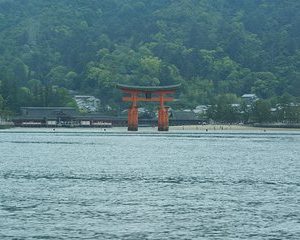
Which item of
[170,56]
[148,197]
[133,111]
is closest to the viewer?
[148,197]

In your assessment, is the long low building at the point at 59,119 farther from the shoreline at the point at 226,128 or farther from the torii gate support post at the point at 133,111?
the torii gate support post at the point at 133,111

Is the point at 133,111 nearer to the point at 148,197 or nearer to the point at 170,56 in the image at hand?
the point at 148,197

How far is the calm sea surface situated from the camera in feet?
85.9

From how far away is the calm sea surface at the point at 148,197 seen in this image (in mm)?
26172

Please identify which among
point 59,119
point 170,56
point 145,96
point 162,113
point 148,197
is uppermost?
point 170,56

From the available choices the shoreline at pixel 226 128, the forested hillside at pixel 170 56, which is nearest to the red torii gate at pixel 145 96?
the shoreline at pixel 226 128

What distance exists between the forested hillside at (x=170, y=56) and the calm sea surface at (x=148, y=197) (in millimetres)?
79663

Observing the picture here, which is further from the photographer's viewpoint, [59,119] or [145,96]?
[59,119]

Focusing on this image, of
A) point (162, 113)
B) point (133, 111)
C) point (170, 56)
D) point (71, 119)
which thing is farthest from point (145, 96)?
point (170, 56)

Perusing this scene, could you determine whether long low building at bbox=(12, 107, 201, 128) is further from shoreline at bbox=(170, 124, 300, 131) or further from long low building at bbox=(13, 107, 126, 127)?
shoreline at bbox=(170, 124, 300, 131)

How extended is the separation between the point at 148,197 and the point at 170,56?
473 ft

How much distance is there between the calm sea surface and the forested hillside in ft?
261

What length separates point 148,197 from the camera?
33.1 m

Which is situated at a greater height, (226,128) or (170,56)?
(170,56)
